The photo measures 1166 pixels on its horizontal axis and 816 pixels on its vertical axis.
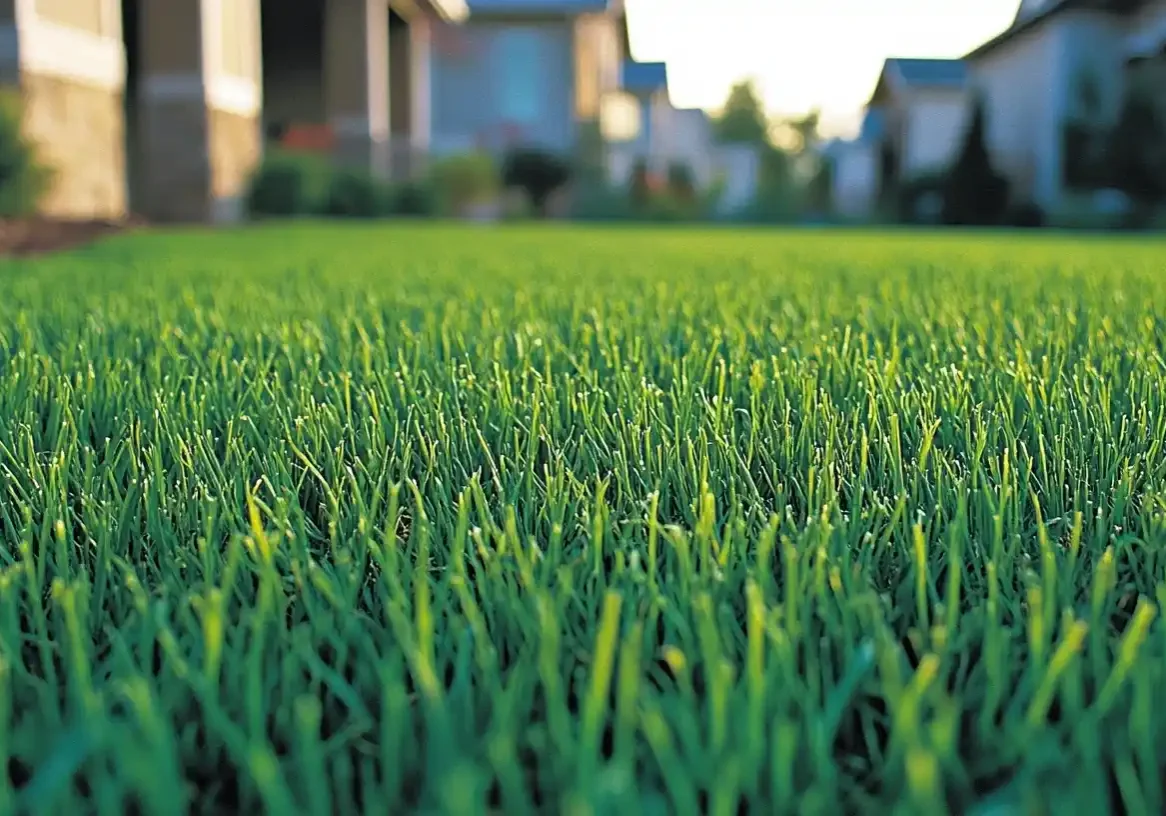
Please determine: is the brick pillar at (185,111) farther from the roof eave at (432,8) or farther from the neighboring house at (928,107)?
the neighboring house at (928,107)

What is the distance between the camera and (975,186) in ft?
70.4

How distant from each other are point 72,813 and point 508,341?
6.43ft

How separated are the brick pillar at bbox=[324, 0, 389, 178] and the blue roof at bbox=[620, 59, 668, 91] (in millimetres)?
20459

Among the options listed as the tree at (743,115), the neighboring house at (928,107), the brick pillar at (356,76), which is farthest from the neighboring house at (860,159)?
the brick pillar at (356,76)

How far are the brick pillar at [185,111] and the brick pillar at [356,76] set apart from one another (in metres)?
5.54

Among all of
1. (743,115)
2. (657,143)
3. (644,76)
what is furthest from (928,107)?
(743,115)

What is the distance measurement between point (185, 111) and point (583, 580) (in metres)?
13.9

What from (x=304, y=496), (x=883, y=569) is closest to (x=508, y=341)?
(x=304, y=496)

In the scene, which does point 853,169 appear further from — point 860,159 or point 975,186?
point 975,186

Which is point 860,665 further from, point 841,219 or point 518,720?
point 841,219

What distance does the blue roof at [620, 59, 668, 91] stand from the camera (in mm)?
40500

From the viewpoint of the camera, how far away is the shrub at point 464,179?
69.5ft

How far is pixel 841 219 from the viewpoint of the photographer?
22.5m

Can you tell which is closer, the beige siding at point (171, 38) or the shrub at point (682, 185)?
the beige siding at point (171, 38)
